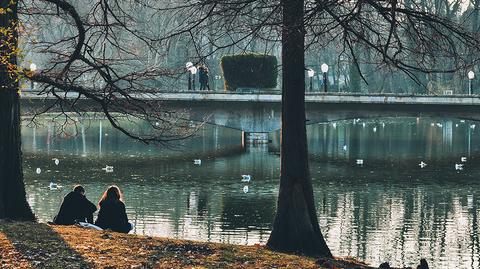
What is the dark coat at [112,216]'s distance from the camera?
61.1 feet

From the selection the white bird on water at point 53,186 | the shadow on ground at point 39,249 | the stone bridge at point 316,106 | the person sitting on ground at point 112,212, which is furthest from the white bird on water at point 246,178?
the shadow on ground at point 39,249

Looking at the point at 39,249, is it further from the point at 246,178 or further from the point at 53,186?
the point at 246,178

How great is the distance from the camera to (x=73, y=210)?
19.0 meters

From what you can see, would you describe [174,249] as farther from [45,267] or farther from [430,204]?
[430,204]

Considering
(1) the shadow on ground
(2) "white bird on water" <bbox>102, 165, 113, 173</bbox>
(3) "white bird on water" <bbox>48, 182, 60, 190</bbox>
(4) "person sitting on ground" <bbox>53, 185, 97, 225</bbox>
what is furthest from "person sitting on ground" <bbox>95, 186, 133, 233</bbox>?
(2) "white bird on water" <bbox>102, 165, 113, 173</bbox>

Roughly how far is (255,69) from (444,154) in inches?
482

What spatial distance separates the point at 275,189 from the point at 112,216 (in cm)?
1917

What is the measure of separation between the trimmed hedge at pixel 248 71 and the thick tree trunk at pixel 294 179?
3817 centimetres

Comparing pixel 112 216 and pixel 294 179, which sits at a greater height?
pixel 294 179

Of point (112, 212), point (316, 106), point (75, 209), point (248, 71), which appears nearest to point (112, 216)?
point (112, 212)

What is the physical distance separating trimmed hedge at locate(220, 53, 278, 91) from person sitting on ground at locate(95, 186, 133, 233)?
3800 cm

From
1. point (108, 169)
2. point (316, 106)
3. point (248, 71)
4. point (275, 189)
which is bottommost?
point (275, 189)

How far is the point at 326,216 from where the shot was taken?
99.0ft

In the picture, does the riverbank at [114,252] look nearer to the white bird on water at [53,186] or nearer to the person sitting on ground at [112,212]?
the person sitting on ground at [112,212]
